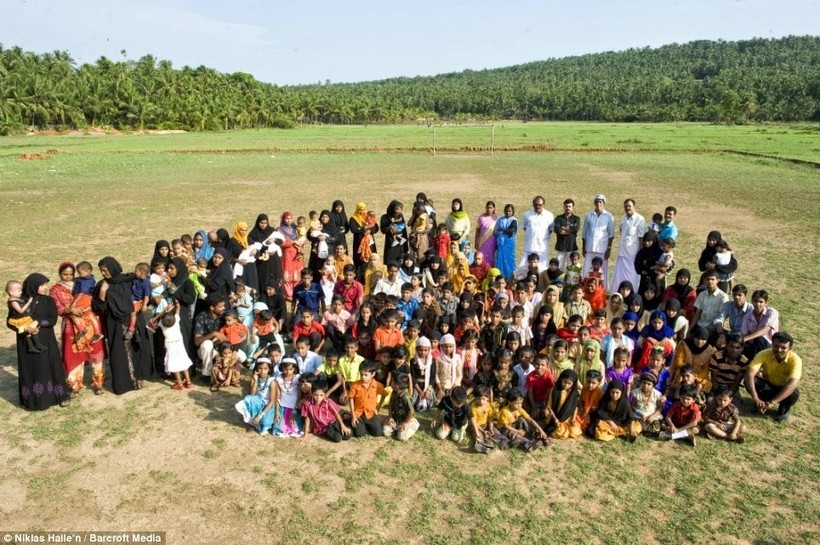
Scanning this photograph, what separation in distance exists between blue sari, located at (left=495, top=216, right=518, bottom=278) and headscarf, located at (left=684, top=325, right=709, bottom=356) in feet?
11.4

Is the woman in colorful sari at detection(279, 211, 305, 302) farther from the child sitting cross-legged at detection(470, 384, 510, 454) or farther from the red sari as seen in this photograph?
the child sitting cross-legged at detection(470, 384, 510, 454)

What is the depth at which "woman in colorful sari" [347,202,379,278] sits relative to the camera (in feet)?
31.5

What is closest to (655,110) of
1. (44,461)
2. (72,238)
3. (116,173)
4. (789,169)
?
(789,169)

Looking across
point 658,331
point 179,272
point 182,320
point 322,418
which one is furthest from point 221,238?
point 658,331

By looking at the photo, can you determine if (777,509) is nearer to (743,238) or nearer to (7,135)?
(743,238)

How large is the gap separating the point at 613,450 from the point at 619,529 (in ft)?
3.76

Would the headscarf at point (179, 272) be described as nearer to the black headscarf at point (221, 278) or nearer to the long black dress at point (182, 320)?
the long black dress at point (182, 320)

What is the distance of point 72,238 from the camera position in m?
14.0

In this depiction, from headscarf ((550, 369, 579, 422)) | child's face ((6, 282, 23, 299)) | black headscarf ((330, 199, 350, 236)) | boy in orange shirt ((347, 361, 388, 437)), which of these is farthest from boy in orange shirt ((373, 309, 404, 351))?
child's face ((6, 282, 23, 299))

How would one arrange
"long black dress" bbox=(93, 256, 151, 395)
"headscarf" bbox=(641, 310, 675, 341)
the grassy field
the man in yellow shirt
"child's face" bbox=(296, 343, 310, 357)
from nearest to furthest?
the grassy field, the man in yellow shirt, "child's face" bbox=(296, 343, 310, 357), "long black dress" bbox=(93, 256, 151, 395), "headscarf" bbox=(641, 310, 675, 341)

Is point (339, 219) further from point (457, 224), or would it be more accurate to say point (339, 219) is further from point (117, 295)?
point (117, 295)

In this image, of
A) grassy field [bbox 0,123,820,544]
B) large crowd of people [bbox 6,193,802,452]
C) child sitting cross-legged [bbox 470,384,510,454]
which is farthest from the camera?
large crowd of people [bbox 6,193,802,452]

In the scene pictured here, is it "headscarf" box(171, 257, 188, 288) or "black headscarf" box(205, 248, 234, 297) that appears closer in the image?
"headscarf" box(171, 257, 188, 288)

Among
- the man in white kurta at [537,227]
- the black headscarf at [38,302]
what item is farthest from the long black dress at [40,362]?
the man in white kurta at [537,227]
